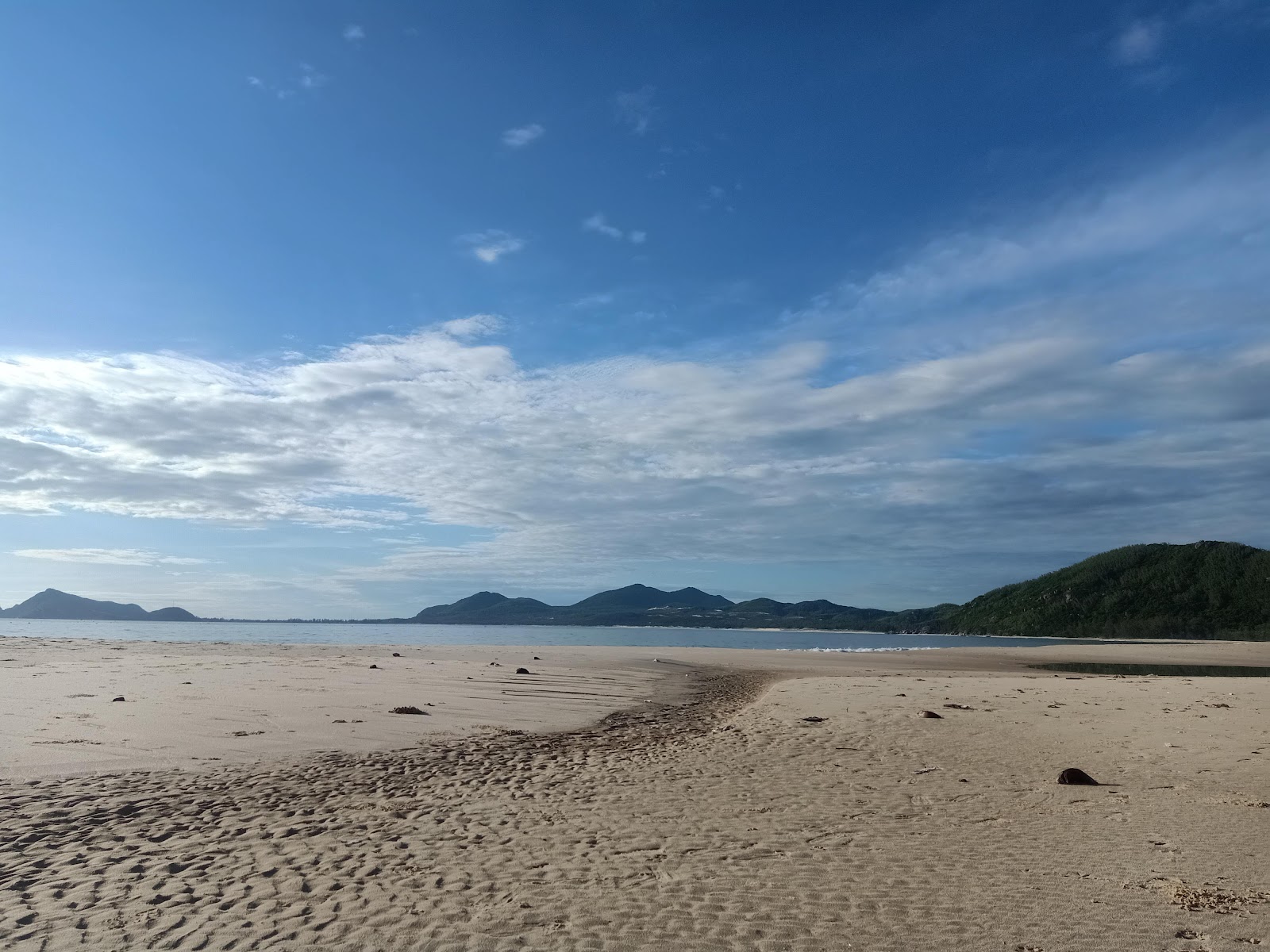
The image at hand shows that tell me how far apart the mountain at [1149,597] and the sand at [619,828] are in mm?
116966

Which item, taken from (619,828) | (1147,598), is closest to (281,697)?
(619,828)

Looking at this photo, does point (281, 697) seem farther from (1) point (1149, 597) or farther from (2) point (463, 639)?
(1) point (1149, 597)

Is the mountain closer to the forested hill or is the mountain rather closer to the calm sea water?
the forested hill

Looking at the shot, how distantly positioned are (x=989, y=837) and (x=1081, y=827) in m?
1.43

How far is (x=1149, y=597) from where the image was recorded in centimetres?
13800

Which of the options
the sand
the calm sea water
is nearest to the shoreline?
the sand

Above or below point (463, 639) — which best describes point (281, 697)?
above

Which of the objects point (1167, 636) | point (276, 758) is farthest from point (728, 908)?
point (1167, 636)

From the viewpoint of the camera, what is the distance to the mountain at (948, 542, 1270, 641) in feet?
→ 393

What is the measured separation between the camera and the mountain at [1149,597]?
393ft

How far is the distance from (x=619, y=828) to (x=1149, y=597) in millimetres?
159582

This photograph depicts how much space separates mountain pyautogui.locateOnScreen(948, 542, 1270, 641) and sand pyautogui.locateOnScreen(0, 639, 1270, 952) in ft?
384

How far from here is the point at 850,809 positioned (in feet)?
33.4

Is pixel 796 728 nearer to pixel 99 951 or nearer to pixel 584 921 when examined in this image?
pixel 584 921
